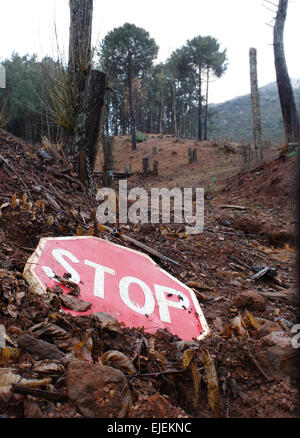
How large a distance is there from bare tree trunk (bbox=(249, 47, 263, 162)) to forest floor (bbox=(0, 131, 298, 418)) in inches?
242

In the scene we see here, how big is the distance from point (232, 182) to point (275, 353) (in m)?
8.15

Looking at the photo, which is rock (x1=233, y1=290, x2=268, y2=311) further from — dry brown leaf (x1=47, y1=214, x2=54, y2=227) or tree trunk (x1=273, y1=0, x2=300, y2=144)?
tree trunk (x1=273, y1=0, x2=300, y2=144)

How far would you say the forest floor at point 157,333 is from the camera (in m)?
1.06

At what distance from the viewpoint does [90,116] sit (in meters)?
4.17

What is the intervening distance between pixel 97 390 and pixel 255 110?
10.6m

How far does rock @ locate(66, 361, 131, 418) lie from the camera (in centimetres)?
99

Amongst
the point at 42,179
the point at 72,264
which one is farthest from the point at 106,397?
the point at 42,179

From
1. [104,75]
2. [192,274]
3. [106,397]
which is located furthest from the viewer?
[104,75]

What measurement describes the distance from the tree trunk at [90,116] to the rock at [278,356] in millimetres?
3475

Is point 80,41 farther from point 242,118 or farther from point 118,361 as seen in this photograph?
point 242,118

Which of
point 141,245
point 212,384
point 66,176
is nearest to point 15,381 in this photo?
point 212,384

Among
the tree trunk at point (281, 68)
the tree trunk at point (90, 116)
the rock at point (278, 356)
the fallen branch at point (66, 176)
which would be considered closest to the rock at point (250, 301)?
the rock at point (278, 356)

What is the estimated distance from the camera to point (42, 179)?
3545mm

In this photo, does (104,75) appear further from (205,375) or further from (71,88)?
(205,375)
